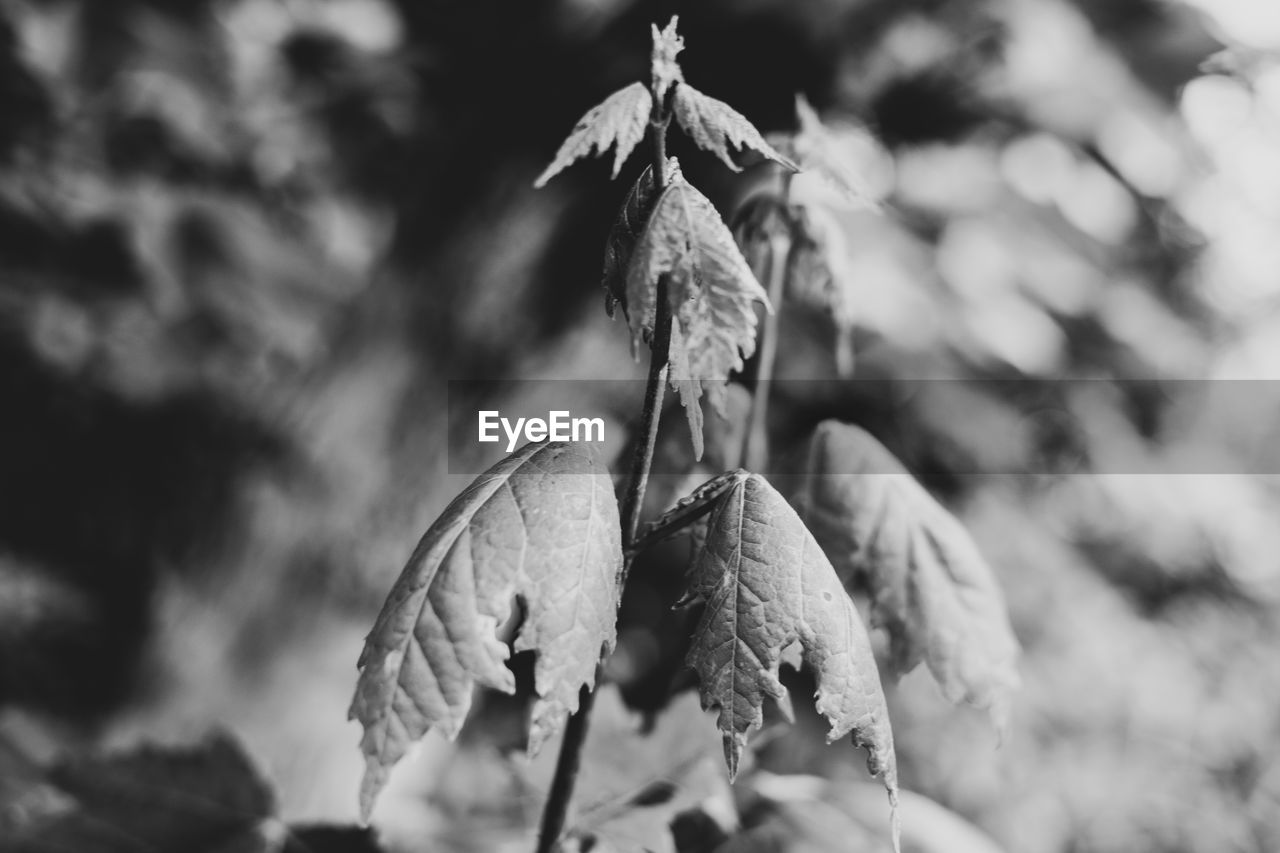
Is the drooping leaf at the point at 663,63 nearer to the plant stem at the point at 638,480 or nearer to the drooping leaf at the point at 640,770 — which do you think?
the plant stem at the point at 638,480

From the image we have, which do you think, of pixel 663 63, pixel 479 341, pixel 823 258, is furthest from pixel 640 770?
pixel 479 341

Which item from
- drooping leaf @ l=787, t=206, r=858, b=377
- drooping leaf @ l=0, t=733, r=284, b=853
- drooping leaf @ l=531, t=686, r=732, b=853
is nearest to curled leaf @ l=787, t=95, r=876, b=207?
drooping leaf @ l=787, t=206, r=858, b=377

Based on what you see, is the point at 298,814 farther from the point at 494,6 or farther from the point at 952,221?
the point at 952,221

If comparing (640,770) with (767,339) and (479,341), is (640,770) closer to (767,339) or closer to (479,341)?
(767,339)

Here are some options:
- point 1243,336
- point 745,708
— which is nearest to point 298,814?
point 745,708

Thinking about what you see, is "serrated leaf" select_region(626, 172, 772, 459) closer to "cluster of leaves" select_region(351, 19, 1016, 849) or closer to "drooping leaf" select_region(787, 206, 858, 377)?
"cluster of leaves" select_region(351, 19, 1016, 849)
